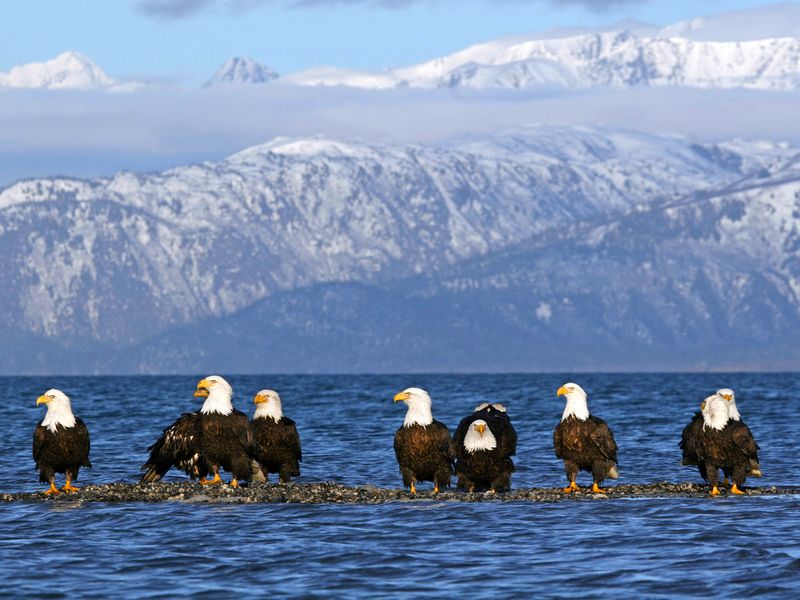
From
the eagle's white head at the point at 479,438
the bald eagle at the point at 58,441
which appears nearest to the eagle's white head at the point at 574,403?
the eagle's white head at the point at 479,438

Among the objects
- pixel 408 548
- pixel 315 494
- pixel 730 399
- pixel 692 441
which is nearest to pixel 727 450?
pixel 692 441

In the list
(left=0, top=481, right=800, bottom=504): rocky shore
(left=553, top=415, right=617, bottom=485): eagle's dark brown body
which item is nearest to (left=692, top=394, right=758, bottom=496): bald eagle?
(left=0, top=481, right=800, bottom=504): rocky shore

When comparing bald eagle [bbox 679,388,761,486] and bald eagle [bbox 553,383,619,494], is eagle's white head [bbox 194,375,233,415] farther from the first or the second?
bald eagle [bbox 679,388,761,486]

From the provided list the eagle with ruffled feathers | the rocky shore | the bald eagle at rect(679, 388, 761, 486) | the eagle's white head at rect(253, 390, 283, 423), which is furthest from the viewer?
the eagle's white head at rect(253, 390, 283, 423)

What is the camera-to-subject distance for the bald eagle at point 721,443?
98.2 ft

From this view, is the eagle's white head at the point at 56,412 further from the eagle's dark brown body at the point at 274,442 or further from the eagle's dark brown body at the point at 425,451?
the eagle's dark brown body at the point at 425,451

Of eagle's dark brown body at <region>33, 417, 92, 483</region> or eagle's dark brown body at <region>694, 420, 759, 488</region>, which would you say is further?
eagle's dark brown body at <region>33, 417, 92, 483</region>

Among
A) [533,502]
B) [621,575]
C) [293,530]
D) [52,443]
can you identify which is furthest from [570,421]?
[52,443]

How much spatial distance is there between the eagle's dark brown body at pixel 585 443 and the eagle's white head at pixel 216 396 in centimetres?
639

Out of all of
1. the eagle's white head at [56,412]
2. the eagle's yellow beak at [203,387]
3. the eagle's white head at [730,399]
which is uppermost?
the eagle's yellow beak at [203,387]

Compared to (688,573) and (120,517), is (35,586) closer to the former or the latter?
(120,517)

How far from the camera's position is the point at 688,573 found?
22.3m

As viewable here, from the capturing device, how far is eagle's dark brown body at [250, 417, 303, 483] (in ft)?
105

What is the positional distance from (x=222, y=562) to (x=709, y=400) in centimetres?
1114
